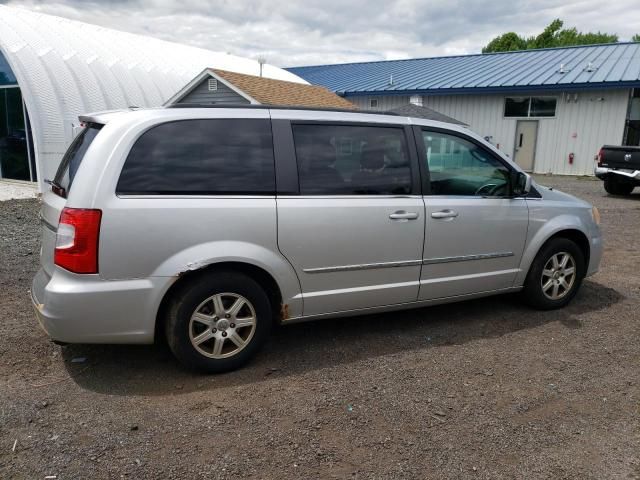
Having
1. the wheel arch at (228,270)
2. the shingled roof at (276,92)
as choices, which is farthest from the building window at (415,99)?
the wheel arch at (228,270)

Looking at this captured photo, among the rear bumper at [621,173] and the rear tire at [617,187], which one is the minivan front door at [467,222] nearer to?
the rear bumper at [621,173]

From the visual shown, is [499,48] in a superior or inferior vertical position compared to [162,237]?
superior

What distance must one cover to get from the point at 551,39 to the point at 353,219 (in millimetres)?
61787

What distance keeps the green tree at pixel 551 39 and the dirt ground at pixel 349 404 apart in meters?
58.9

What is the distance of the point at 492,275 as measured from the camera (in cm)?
473

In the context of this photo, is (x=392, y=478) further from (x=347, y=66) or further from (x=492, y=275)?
(x=347, y=66)

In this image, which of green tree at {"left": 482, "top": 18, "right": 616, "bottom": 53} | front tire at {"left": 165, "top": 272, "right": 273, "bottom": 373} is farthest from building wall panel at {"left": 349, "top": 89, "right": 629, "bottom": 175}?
green tree at {"left": 482, "top": 18, "right": 616, "bottom": 53}

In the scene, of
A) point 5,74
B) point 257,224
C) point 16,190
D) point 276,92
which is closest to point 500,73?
point 276,92

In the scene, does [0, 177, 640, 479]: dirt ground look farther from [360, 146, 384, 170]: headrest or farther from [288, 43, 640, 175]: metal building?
[288, 43, 640, 175]: metal building

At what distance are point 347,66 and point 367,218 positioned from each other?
1309 inches

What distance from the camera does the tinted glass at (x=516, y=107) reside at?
73.2ft

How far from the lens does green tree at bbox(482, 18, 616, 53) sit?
2206 inches

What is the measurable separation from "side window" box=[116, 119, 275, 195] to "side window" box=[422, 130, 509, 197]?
148 cm

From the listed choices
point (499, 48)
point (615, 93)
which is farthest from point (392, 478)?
point (499, 48)
